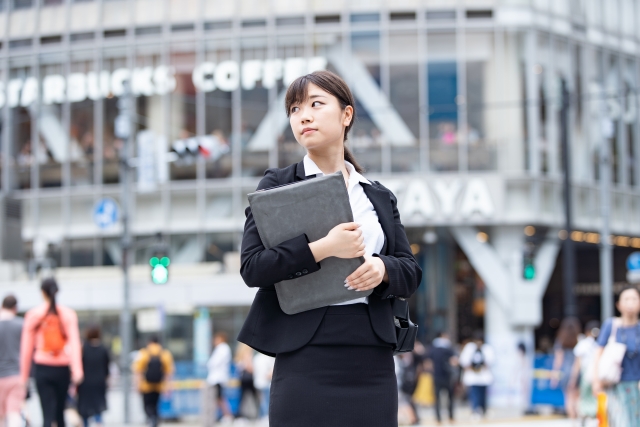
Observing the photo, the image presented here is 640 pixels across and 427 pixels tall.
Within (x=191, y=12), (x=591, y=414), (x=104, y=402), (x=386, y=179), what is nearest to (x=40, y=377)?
(x=104, y=402)

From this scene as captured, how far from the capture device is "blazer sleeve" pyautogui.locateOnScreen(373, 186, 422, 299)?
323 cm

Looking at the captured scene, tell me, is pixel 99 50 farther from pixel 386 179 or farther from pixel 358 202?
pixel 358 202

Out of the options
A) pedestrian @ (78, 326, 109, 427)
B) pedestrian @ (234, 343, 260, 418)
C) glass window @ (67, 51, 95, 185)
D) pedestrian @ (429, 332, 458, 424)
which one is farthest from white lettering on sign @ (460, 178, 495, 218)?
pedestrian @ (78, 326, 109, 427)

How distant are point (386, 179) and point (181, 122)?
674 centimetres

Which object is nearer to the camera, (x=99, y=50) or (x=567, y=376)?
(x=567, y=376)

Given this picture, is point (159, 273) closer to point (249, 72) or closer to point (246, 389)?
point (246, 389)

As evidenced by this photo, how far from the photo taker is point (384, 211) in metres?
3.43

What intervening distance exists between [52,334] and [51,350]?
0.18 metres

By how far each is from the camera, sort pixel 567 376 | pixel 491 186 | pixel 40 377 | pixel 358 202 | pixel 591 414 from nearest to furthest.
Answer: pixel 358 202 → pixel 40 377 → pixel 591 414 → pixel 567 376 → pixel 491 186

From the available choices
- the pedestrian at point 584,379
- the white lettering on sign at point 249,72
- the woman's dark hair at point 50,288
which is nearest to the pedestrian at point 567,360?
the pedestrian at point 584,379

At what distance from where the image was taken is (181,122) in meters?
32.2

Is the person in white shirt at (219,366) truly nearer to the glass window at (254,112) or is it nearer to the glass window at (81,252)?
the glass window at (254,112)

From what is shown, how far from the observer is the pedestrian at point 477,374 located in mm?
21484

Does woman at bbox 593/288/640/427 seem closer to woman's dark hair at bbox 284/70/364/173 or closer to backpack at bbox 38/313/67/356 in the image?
backpack at bbox 38/313/67/356
